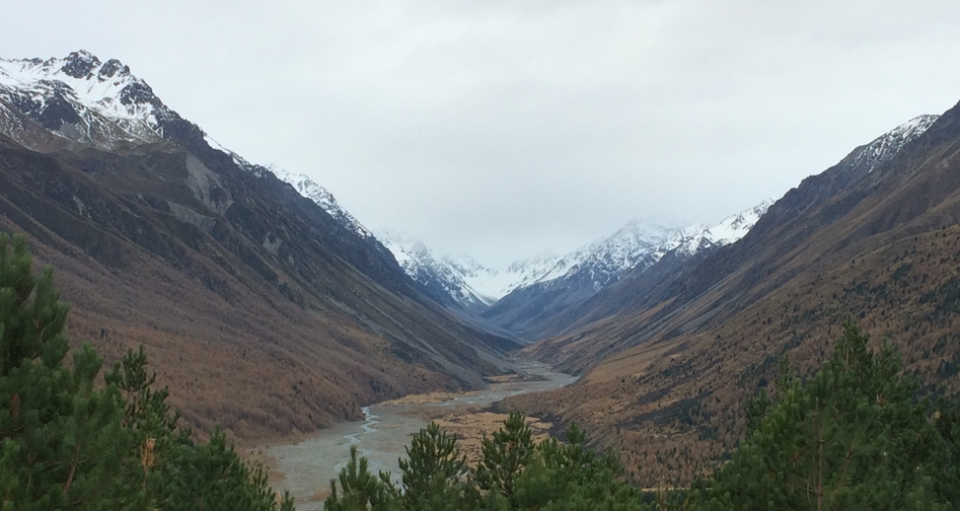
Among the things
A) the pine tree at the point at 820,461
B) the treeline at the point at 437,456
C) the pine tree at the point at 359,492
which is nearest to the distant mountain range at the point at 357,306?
the treeline at the point at 437,456

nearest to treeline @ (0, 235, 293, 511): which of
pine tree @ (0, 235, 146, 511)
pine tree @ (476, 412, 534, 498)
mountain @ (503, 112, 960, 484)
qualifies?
pine tree @ (0, 235, 146, 511)

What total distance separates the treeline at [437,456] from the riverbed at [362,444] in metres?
15.4

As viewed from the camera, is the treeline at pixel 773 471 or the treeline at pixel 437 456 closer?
the treeline at pixel 437 456

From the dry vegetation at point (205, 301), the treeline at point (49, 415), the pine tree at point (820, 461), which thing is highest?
the dry vegetation at point (205, 301)

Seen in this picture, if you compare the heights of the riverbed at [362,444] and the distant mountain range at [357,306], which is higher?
the distant mountain range at [357,306]


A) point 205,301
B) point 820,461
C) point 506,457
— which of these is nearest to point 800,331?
point 820,461

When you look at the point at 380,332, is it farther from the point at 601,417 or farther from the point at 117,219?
the point at 601,417

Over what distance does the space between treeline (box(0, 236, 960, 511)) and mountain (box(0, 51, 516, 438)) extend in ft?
211

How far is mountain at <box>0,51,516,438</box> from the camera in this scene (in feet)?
318

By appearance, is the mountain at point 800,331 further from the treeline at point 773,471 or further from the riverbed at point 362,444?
the riverbed at point 362,444

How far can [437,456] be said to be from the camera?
22.3 metres

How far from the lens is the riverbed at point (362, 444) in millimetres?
64500

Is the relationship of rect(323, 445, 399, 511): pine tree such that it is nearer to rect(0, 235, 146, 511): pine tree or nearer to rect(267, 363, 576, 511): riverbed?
rect(0, 235, 146, 511): pine tree

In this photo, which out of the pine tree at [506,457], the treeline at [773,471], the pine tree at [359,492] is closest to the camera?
the pine tree at [359,492]
